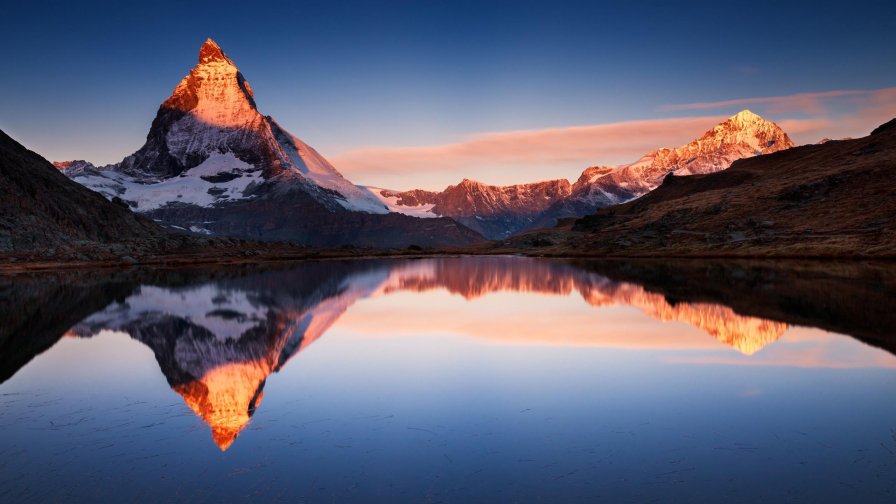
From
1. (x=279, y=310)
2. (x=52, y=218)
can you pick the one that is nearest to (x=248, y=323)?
(x=279, y=310)

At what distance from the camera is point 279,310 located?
5106 cm

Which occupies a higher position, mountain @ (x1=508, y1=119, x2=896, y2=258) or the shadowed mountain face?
mountain @ (x1=508, y1=119, x2=896, y2=258)

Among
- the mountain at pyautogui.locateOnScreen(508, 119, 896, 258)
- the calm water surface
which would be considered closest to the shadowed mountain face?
the calm water surface

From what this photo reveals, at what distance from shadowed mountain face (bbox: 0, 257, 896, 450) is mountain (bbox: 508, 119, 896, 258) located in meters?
34.4

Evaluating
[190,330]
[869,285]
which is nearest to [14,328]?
[190,330]

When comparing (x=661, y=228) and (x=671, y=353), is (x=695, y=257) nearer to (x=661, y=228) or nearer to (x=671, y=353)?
(x=661, y=228)

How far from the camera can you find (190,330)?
40.0 meters

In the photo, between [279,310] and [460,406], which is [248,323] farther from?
[460,406]

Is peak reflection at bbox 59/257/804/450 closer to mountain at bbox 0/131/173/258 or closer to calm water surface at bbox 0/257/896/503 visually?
calm water surface at bbox 0/257/896/503

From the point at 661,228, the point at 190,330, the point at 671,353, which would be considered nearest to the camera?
the point at 671,353

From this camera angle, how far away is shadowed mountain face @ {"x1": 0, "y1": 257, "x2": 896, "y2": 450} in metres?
28.1

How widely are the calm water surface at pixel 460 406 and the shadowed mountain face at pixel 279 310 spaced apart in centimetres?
29

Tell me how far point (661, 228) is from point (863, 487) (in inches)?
6675

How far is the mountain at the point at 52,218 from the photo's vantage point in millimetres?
139750
